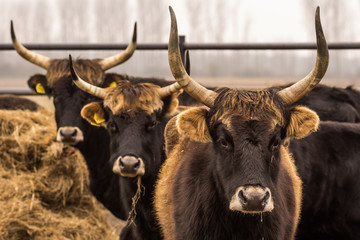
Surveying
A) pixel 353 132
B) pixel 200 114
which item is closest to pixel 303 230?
pixel 353 132

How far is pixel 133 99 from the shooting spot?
4.68 metres

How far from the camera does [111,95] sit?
484 centimetres

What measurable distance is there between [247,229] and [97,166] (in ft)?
8.73

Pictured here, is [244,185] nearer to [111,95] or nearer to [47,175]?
[111,95]

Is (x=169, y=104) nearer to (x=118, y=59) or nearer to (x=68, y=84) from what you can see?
(x=68, y=84)

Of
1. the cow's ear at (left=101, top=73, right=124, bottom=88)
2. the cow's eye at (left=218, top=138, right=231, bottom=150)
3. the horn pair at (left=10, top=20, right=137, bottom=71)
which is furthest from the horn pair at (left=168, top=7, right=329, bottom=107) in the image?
the horn pair at (left=10, top=20, right=137, bottom=71)

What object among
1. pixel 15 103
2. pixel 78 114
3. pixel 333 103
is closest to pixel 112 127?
pixel 78 114

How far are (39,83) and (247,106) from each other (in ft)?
11.4

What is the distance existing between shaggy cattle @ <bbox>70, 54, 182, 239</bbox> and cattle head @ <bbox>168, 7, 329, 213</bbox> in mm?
956

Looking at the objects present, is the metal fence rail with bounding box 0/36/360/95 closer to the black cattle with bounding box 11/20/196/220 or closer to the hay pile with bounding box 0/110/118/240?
the black cattle with bounding box 11/20/196/220

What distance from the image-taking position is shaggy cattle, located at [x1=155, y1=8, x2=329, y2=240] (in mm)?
3244

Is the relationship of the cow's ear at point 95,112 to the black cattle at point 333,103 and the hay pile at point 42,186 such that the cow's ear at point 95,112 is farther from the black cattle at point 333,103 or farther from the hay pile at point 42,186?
the black cattle at point 333,103

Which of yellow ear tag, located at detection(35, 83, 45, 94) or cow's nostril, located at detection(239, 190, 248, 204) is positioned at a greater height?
yellow ear tag, located at detection(35, 83, 45, 94)

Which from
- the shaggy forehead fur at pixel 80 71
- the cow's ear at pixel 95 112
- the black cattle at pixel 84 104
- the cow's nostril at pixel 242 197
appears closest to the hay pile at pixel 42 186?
the black cattle at pixel 84 104
